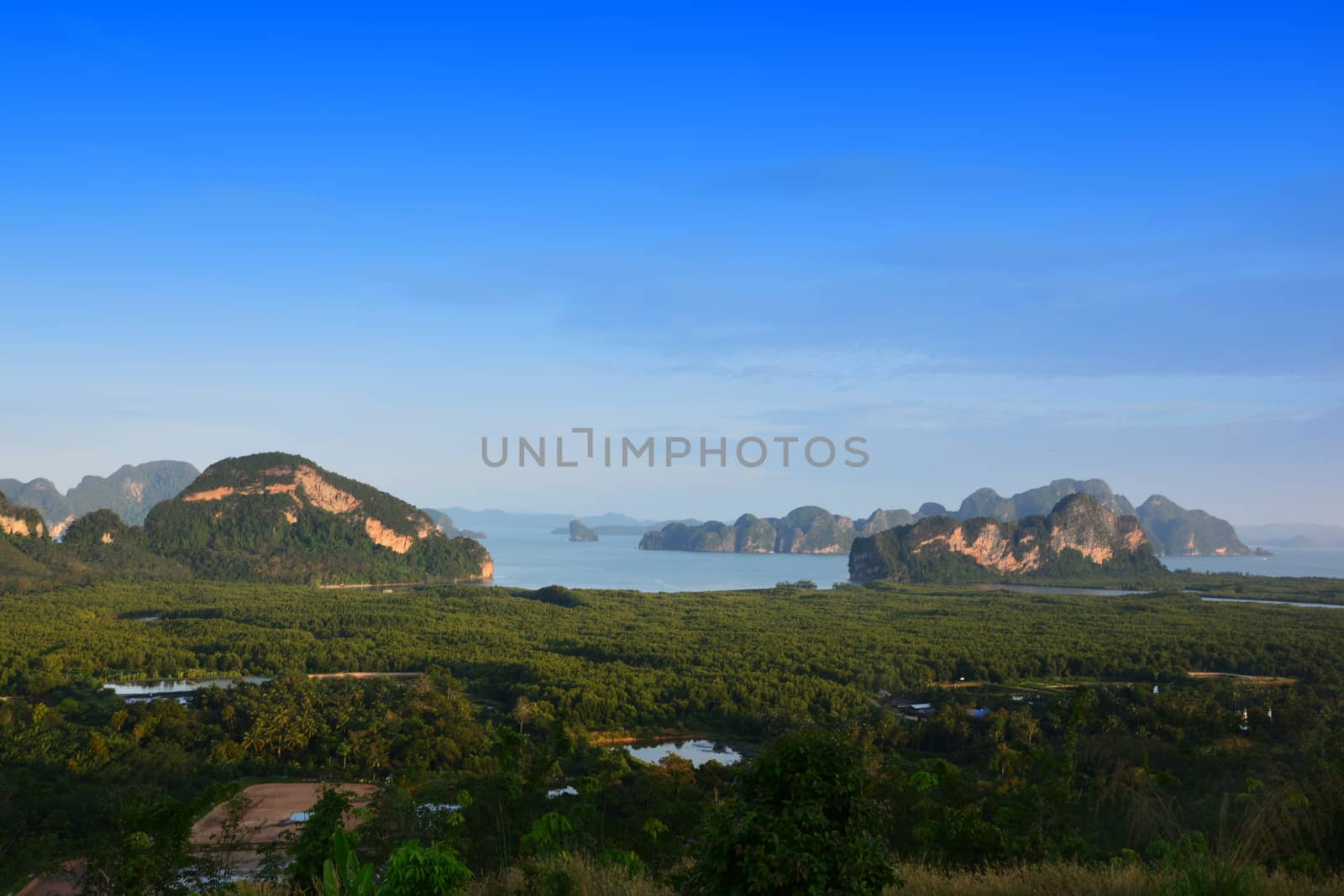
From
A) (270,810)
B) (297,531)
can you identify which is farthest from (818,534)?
(270,810)

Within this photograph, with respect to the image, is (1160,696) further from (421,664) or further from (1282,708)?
(421,664)

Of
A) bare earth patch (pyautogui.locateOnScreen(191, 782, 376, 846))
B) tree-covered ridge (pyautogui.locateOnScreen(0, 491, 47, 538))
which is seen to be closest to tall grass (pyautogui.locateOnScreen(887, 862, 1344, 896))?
bare earth patch (pyautogui.locateOnScreen(191, 782, 376, 846))

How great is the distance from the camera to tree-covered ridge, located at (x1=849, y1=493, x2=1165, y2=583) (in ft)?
340

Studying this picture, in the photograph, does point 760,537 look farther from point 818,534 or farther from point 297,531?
point 297,531

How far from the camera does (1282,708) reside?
2455 centimetres

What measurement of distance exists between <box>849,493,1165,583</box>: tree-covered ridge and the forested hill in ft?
147

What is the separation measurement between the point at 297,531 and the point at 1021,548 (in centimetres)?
8215

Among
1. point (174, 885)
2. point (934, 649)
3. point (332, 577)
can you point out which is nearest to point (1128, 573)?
point (934, 649)

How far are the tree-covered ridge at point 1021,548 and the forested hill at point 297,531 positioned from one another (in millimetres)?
44679

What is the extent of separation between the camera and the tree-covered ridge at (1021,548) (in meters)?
104

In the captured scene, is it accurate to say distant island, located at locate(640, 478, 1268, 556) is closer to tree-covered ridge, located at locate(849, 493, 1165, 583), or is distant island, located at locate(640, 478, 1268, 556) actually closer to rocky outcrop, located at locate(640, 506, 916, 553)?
rocky outcrop, located at locate(640, 506, 916, 553)

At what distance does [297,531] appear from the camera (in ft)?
315

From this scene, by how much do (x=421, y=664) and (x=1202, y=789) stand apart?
97.2 ft

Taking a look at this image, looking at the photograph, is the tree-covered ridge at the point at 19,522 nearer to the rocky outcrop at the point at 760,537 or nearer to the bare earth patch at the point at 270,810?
the bare earth patch at the point at 270,810
